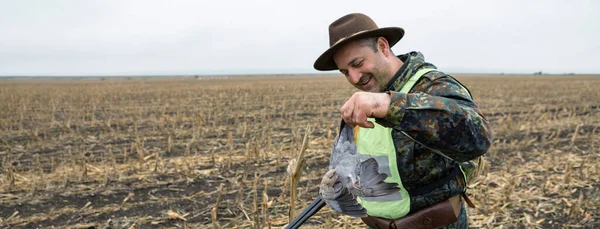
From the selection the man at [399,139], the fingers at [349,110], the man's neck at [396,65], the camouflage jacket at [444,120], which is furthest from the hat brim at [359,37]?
the fingers at [349,110]

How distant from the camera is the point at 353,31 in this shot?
181 cm

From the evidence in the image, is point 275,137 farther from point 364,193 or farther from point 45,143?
point 364,193

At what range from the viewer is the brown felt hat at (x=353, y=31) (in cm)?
177

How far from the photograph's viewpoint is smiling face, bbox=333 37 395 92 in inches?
71.1

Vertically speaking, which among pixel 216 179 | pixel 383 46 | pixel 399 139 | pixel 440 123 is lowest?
pixel 216 179

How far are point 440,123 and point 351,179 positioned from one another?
20.7 inches

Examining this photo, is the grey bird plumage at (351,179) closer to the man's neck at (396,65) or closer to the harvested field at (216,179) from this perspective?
the man's neck at (396,65)

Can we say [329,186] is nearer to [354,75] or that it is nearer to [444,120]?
[354,75]

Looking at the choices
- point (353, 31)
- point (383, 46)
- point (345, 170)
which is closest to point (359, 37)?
point (353, 31)

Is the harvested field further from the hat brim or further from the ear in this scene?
the ear

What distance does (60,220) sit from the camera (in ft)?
15.8

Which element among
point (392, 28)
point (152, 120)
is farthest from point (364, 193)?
point (152, 120)

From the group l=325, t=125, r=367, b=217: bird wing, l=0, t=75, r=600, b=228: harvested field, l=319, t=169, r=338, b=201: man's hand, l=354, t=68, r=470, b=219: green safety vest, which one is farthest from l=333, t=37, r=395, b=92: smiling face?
l=0, t=75, r=600, b=228: harvested field

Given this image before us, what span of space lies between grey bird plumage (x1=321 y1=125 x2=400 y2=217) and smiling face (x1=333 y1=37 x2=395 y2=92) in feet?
0.87
